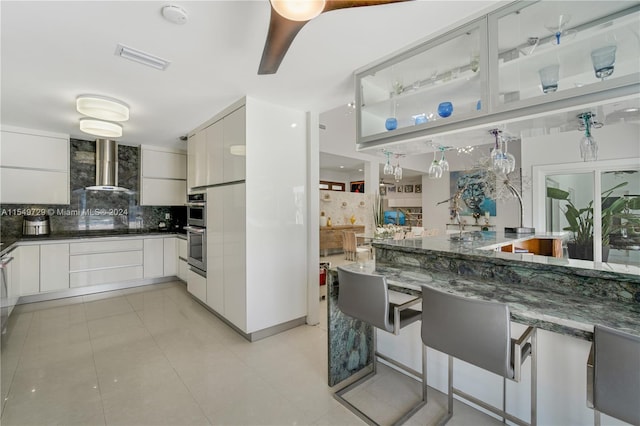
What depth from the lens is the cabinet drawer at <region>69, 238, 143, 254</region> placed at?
3998mm

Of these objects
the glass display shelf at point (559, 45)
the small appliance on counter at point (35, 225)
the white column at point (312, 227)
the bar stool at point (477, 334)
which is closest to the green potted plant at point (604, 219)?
the glass display shelf at point (559, 45)

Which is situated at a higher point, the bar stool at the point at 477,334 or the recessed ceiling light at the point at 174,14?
the recessed ceiling light at the point at 174,14

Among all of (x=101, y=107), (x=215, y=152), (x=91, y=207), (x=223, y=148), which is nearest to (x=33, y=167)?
(x=91, y=207)

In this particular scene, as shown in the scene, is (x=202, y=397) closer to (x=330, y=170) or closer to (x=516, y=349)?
(x=516, y=349)

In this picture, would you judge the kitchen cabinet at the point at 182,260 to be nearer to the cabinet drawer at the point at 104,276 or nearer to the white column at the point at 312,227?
the cabinet drawer at the point at 104,276

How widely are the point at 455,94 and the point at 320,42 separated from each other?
38.5 inches

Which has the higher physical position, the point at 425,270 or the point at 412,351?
the point at 425,270

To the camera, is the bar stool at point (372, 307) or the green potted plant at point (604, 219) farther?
the green potted plant at point (604, 219)

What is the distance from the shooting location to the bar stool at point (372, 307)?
64.9 inches

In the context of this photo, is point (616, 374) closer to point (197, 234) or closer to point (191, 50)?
point (191, 50)

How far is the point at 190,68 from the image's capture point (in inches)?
88.7

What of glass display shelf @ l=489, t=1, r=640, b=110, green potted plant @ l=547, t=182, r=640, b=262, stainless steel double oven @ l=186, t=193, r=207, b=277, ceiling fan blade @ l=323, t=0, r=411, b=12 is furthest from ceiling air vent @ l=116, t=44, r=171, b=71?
green potted plant @ l=547, t=182, r=640, b=262

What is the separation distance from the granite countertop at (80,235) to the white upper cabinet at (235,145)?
85.9 inches

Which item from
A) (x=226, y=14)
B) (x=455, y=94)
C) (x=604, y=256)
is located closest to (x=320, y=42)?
(x=226, y=14)
